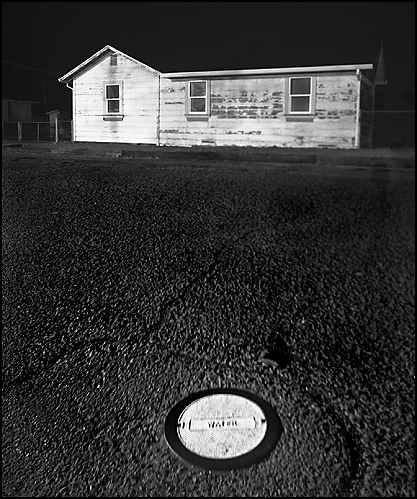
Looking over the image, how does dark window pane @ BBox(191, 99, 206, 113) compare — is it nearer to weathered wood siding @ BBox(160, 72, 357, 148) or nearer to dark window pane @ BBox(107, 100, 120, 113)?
weathered wood siding @ BBox(160, 72, 357, 148)

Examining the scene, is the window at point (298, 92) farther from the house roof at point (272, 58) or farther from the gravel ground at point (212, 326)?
the gravel ground at point (212, 326)

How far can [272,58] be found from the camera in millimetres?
2463

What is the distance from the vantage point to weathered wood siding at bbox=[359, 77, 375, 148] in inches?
85.0

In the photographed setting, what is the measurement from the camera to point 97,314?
2221 mm

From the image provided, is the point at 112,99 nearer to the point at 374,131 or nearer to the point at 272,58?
the point at 272,58

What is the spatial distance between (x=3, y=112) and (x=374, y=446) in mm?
2081

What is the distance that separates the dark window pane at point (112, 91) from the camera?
2.17 metres

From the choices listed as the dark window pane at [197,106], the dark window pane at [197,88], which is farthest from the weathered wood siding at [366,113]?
the dark window pane at [197,106]

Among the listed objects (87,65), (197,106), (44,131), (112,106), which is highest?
(197,106)

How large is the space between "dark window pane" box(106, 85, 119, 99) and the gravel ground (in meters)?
0.75

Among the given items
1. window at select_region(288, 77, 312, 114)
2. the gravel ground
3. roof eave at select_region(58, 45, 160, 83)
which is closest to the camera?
the gravel ground

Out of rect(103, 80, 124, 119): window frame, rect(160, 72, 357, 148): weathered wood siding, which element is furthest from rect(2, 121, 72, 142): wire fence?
rect(160, 72, 357, 148): weathered wood siding

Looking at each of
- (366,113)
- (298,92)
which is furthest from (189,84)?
(366,113)

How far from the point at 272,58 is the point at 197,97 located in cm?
219
